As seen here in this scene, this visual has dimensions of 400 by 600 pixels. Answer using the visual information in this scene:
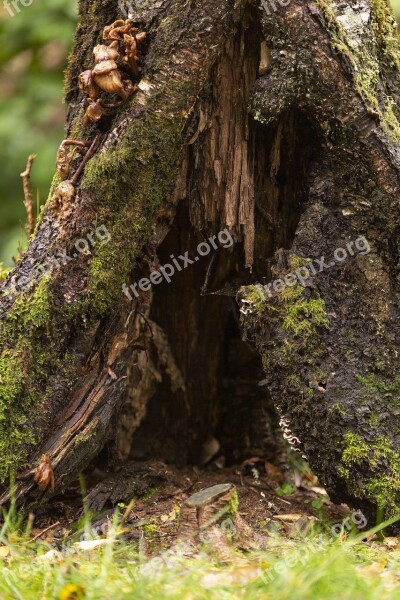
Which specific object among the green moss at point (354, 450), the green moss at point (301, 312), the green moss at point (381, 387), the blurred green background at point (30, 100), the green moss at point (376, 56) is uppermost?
the blurred green background at point (30, 100)

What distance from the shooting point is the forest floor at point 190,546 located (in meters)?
2.02

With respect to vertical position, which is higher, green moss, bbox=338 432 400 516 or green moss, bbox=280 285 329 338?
green moss, bbox=280 285 329 338

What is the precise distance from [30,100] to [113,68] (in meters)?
4.29

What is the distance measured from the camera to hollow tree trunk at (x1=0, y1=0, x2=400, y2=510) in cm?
296

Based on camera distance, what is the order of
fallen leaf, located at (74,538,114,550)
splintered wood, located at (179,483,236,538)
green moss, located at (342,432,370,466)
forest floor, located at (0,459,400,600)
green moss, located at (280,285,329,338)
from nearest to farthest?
forest floor, located at (0,459,400,600) → fallen leaf, located at (74,538,114,550) → splintered wood, located at (179,483,236,538) → green moss, located at (342,432,370,466) → green moss, located at (280,285,329,338)

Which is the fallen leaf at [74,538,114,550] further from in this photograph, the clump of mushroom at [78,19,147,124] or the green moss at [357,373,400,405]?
the clump of mushroom at [78,19,147,124]

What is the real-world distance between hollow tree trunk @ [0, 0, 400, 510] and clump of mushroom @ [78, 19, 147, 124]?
0.07 m

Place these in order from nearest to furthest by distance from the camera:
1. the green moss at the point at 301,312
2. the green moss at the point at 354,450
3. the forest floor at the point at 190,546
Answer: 1. the forest floor at the point at 190,546
2. the green moss at the point at 354,450
3. the green moss at the point at 301,312

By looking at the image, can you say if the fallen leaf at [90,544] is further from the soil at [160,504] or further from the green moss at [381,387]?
the green moss at [381,387]

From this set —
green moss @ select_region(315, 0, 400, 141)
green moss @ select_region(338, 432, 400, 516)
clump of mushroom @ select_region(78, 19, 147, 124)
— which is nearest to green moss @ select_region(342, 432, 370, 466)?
green moss @ select_region(338, 432, 400, 516)

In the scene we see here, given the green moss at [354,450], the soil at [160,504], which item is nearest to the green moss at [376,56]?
the green moss at [354,450]

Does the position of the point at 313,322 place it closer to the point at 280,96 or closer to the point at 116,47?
the point at 280,96

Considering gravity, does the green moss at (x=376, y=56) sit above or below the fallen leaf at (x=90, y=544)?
above

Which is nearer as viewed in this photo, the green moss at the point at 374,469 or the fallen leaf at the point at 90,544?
the fallen leaf at the point at 90,544
